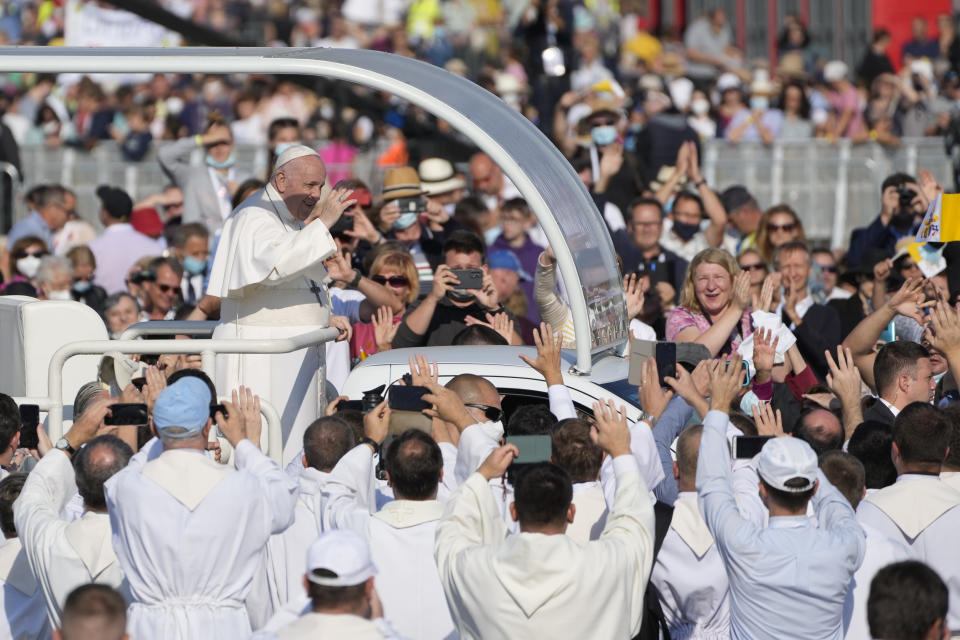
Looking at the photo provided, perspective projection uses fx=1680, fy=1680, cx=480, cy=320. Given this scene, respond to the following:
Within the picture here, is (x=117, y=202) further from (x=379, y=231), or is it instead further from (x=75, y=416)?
(x=75, y=416)

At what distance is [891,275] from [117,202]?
6.25 meters

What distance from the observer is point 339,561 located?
4.86 metres

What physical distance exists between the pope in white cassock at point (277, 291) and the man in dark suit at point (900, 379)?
257cm

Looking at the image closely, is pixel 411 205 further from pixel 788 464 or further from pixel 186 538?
pixel 788 464

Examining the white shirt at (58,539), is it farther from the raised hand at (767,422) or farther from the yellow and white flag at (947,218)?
the yellow and white flag at (947,218)

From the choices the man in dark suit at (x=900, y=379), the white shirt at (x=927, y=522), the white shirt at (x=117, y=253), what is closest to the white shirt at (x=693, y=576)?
the white shirt at (x=927, y=522)

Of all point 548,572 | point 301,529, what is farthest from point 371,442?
point 548,572

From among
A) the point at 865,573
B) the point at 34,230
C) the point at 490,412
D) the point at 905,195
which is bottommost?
the point at 865,573

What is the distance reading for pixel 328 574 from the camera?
487cm

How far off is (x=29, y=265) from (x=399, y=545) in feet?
22.8

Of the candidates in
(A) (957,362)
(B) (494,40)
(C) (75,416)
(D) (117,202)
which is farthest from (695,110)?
(C) (75,416)

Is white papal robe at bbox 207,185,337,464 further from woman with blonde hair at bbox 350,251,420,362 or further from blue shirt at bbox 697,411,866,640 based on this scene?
blue shirt at bbox 697,411,866,640

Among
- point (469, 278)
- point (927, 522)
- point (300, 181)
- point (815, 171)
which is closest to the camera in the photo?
point (927, 522)

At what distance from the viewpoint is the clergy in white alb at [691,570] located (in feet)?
21.1
